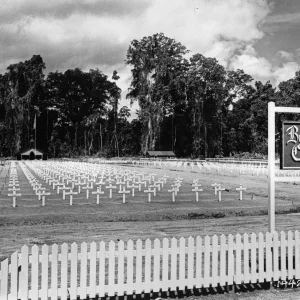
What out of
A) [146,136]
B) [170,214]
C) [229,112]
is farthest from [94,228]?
[229,112]

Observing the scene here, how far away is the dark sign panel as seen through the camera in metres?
7.56

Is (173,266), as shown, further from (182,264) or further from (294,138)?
(294,138)

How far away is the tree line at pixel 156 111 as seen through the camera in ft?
254

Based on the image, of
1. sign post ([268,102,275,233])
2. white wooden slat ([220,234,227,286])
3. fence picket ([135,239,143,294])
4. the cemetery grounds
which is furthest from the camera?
the cemetery grounds

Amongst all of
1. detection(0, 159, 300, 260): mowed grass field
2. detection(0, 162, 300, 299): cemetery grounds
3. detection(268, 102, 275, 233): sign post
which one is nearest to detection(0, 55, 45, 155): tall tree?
detection(0, 162, 300, 299): cemetery grounds

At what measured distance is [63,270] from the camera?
229 inches

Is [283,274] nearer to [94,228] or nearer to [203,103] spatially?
[94,228]

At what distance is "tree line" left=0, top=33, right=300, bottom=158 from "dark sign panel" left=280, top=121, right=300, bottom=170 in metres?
57.9

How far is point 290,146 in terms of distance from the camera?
7.60 m

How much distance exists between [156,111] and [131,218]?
6442 cm

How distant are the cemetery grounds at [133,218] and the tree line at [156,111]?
49.0 m

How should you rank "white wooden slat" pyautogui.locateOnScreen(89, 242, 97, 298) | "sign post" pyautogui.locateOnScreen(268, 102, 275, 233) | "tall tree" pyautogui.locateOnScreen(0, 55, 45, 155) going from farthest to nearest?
"tall tree" pyautogui.locateOnScreen(0, 55, 45, 155) < "sign post" pyautogui.locateOnScreen(268, 102, 275, 233) < "white wooden slat" pyautogui.locateOnScreen(89, 242, 97, 298)

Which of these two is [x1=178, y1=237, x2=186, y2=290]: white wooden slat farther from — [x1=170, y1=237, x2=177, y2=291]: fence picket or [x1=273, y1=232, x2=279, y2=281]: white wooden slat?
[x1=273, y1=232, x2=279, y2=281]: white wooden slat

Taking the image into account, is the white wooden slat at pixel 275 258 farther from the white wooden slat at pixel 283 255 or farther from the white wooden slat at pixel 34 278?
the white wooden slat at pixel 34 278
